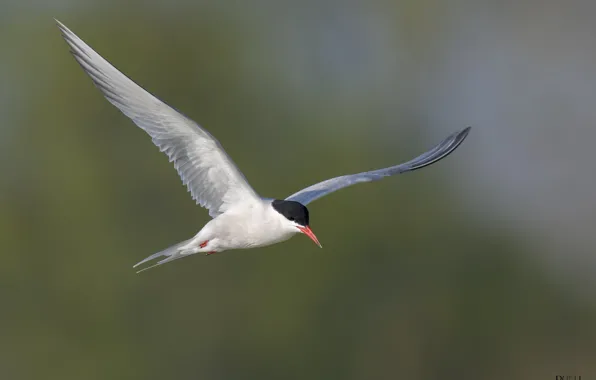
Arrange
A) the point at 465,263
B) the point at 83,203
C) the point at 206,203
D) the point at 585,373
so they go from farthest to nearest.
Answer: the point at 465,263, the point at 83,203, the point at 585,373, the point at 206,203

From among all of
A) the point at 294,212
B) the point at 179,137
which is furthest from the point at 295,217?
the point at 179,137

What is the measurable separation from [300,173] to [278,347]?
2662 mm

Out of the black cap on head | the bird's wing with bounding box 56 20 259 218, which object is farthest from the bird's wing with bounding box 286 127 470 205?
the black cap on head

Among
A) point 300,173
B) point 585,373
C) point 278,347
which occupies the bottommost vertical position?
point 585,373

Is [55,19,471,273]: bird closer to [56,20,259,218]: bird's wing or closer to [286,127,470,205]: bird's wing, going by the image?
[56,20,259,218]: bird's wing

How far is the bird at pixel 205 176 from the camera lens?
7531 millimetres

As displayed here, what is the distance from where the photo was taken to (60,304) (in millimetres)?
18125

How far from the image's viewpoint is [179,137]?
7.79 meters

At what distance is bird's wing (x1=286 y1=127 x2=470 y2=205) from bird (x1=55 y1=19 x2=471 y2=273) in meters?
0.54

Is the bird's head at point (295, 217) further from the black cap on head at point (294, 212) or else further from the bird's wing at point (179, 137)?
the bird's wing at point (179, 137)

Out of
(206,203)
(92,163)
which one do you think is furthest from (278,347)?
(206,203)

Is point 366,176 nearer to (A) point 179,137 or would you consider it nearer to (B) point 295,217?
(B) point 295,217

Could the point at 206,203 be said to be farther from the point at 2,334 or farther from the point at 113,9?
the point at 113,9

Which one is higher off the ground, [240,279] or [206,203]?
[206,203]
